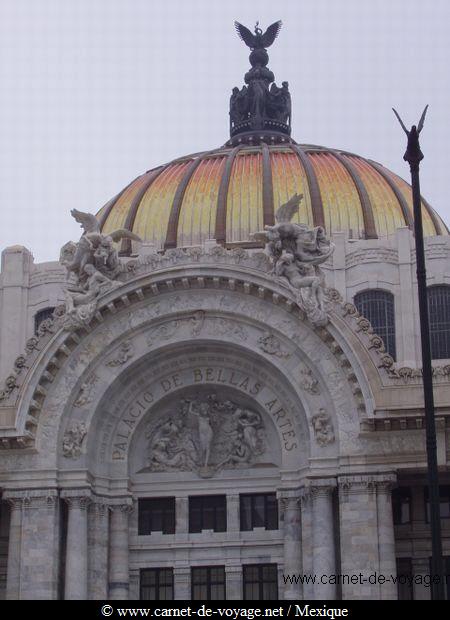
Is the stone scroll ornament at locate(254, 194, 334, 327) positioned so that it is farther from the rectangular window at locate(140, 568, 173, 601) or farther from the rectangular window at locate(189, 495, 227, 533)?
the rectangular window at locate(140, 568, 173, 601)

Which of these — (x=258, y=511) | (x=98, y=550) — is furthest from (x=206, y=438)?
(x=98, y=550)

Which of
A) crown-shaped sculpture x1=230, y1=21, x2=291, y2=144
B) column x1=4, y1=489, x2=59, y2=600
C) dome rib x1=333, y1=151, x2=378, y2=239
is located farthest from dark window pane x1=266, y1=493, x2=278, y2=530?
crown-shaped sculpture x1=230, y1=21, x2=291, y2=144

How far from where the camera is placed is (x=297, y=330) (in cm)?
4550

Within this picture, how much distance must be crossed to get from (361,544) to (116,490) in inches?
330

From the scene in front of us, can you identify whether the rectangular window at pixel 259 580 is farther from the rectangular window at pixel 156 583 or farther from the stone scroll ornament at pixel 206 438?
the stone scroll ornament at pixel 206 438

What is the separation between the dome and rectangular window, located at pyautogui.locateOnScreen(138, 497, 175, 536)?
11.8 m

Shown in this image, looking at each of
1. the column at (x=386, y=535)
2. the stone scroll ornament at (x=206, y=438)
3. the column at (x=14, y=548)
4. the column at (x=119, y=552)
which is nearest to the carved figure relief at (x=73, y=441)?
the column at (x=14, y=548)

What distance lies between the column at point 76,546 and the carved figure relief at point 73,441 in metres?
1.27

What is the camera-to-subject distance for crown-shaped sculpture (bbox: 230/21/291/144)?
65.2 metres

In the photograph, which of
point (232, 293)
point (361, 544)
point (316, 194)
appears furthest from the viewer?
point (316, 194)

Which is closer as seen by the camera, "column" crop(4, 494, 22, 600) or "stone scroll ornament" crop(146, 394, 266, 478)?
"column" crop(4, 494, 22, 600)
